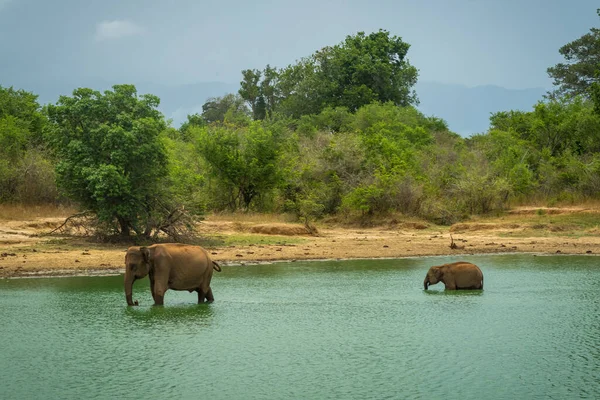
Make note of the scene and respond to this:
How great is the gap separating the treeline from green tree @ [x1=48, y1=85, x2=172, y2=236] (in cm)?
5

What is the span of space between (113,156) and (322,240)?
376 inches

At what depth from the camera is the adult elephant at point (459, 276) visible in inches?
763

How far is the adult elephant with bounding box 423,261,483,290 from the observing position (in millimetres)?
19391

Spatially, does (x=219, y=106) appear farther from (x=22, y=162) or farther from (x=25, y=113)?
(x=22, y=162)

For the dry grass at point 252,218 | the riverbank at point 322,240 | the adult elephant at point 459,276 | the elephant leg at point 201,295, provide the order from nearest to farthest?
the elephant leg at point 201,295 < the adult elephant at point 459,276 < the riverbank at point 322,240 < the dry grass at point 252,218

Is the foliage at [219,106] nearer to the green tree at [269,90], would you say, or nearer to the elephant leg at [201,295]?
the green tree at [269,90]

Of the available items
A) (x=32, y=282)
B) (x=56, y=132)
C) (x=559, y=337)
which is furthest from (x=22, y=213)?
(x=559, y=337)

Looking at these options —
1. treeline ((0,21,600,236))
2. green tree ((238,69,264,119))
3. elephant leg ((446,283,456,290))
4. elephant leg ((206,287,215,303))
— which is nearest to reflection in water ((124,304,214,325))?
elephant leg ((206,287,215,303))

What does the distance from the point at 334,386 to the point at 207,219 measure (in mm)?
26277

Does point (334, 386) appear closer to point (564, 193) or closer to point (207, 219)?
point (207, 219)

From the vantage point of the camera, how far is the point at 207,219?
3722 cm

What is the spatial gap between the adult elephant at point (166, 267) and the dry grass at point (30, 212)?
19088 mm

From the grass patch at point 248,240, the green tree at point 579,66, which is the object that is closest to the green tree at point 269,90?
the green tree at point 579,66

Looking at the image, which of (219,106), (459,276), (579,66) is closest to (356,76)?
(579,66)
